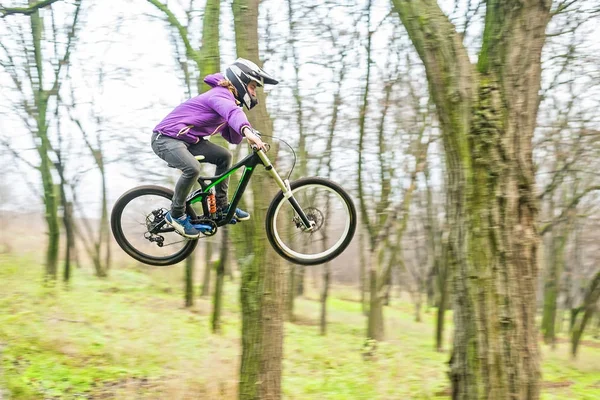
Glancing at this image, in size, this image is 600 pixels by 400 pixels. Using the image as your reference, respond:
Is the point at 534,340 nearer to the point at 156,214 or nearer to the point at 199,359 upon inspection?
the point at 156,214

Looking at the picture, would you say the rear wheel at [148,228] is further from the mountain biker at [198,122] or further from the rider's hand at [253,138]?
the rider's hand at [253,138]

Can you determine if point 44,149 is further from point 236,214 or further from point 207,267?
point 236,214

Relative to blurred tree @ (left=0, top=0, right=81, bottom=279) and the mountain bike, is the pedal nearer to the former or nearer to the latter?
the mountain bike

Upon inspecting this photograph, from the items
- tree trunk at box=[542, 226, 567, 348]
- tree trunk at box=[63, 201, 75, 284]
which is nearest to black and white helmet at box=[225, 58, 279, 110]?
tree trunk at box=[63, 201, 75, 284]

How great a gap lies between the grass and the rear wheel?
3.77 m

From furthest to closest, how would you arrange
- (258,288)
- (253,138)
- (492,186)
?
(258,288) < (492,186) < (253,138)

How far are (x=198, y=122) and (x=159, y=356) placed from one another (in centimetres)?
743

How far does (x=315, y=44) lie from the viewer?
1222cm

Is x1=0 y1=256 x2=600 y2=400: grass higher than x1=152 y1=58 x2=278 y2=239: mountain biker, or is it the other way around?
x1=152 y1=58 x2=278 y2=239: mountain biker

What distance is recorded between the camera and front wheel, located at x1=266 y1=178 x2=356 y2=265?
14.7 ft

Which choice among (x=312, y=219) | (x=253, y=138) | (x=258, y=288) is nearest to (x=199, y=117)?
(x=253, y=138)

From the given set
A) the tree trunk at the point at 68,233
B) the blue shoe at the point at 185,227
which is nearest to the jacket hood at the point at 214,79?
the blue shoe at the point at 185,227

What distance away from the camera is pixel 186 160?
4.38 metres

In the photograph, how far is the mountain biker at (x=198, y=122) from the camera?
4.32 m
